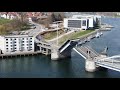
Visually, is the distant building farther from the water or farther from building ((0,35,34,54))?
the water

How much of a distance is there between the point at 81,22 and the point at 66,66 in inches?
49.8

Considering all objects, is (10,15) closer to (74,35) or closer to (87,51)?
(74,35)

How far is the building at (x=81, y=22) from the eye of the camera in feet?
23.2

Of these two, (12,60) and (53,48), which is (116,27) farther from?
(12,60)

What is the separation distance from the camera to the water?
7073 millimetres

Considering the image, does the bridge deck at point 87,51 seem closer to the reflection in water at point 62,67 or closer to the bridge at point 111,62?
the bridge at point 111,62

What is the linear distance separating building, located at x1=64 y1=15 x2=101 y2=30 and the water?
249 millimetres

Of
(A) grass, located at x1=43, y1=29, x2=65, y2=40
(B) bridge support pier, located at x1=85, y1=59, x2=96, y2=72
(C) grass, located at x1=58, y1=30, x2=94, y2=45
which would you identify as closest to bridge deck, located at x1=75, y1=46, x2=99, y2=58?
(B) bridge support pier, located at x1=85, y1=59, x2=96, y2=72

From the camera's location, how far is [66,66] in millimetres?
8141
